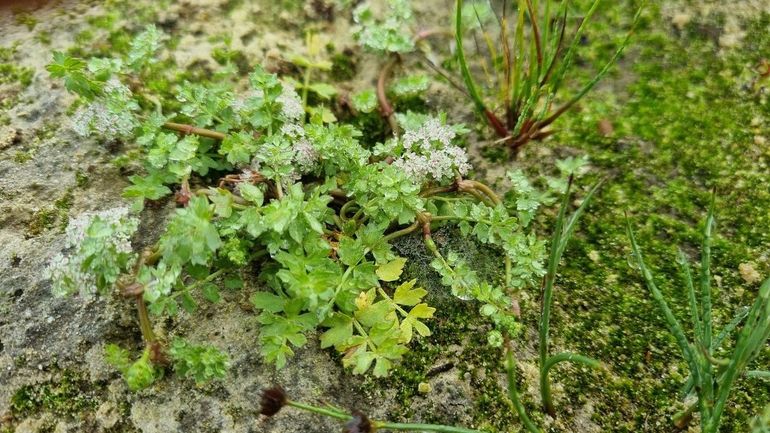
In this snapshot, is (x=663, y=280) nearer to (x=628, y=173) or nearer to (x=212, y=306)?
(x=628, y=173)

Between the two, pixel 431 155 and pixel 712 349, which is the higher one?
pixel 431 155

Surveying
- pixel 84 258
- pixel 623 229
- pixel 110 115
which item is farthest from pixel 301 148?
pixel 623 229

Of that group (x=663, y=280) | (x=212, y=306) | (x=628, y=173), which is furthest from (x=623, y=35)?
(x=212, y=306)

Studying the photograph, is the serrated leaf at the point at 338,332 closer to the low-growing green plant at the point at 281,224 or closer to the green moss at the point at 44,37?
the low-growing green plant at the point at 281,224

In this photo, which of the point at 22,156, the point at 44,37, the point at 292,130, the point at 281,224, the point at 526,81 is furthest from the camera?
the point at 44,37

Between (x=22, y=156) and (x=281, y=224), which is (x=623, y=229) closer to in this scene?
(x=281, y=224)

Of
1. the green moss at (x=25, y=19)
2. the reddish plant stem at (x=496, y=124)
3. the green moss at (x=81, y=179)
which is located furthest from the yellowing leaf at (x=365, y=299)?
the green moss at (x=25, y=19)

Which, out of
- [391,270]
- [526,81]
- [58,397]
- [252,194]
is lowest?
[58,397]

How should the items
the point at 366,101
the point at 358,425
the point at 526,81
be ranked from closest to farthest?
the point at 358,425 < the point at 526,81 < the point at 366,101
